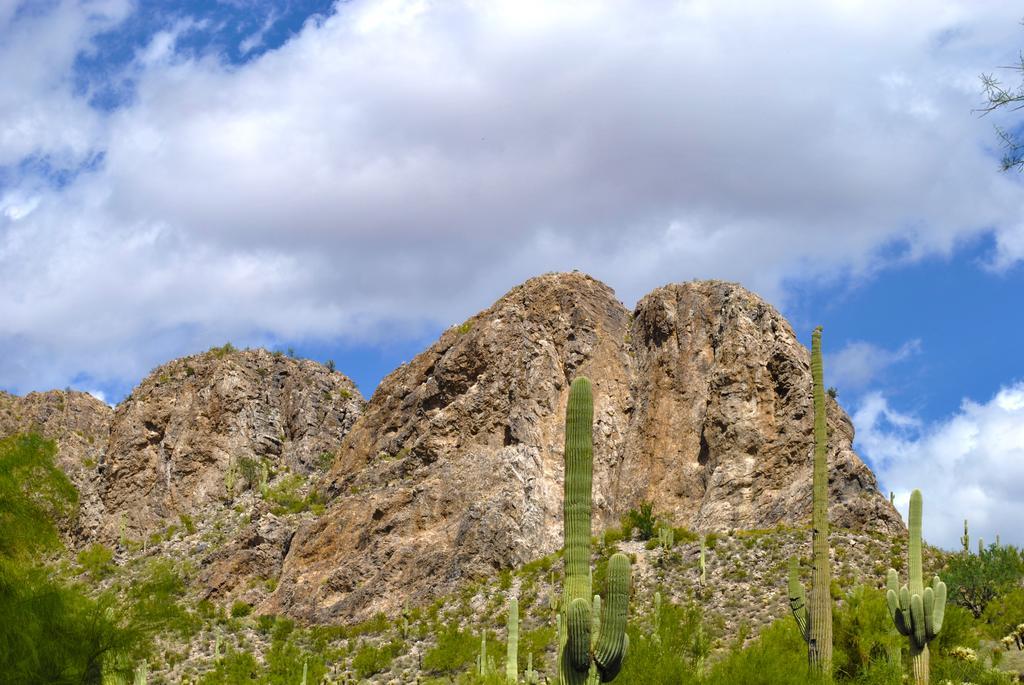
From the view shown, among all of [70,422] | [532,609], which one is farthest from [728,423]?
[70,422]

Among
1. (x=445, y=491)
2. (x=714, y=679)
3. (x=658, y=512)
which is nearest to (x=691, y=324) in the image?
(x=658, y=512)

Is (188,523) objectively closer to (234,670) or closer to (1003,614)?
(234,670)

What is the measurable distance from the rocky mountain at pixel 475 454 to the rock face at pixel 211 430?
0.13 meters

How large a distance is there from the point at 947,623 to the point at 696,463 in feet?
89.5

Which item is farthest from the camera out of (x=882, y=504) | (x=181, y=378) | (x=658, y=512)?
(x=181, y=378)

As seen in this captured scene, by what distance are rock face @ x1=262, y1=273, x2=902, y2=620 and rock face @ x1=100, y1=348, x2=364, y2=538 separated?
6.70 m

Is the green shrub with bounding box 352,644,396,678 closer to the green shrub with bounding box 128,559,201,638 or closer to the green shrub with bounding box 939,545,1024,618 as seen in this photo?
the green shrub with bounding box 128,559,201,638

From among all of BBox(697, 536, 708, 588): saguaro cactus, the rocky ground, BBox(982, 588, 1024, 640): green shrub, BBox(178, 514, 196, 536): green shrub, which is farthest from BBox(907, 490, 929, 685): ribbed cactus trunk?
BBox(178, 514, 196, 536): green shrub

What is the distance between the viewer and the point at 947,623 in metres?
29.7

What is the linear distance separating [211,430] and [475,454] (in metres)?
19.8

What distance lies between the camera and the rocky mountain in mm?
53062

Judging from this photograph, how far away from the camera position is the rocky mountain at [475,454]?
174ft

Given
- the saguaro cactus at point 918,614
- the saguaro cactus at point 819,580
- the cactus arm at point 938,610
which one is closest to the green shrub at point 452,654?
the saguaro cactus at point 918,614

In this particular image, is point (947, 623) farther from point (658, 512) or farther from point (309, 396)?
point (309, 396)
